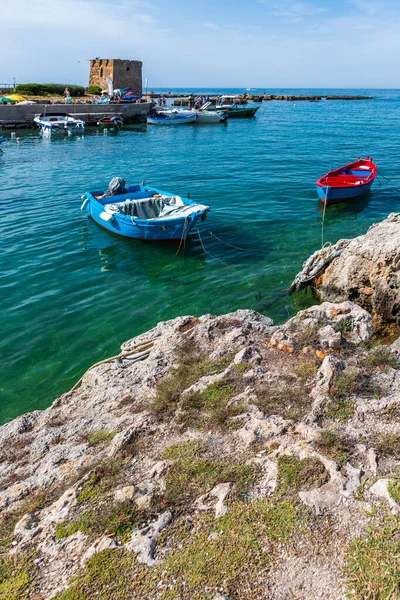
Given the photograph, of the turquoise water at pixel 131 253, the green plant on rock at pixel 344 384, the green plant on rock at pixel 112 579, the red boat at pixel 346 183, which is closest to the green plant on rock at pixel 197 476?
the green plant on rock at pixel 112 579

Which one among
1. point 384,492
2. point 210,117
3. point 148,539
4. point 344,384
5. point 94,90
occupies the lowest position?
point 148,539

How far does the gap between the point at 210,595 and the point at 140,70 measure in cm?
8523

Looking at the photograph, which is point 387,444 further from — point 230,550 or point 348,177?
point 348,177

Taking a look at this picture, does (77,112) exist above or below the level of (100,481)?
above

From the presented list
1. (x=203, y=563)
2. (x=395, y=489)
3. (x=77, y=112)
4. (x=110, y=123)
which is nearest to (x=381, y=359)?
(x=395, y=489)

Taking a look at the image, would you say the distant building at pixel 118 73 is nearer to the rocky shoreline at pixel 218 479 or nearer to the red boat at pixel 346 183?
the red boat at pixel 346 183

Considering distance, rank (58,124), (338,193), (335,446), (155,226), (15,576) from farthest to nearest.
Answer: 1. (58,124)
2. (338,193)
3. (155,226)
4. (335,446)
5. (15,576)

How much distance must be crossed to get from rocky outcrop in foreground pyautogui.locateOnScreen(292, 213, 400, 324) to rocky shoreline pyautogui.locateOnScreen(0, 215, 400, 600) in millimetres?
3245

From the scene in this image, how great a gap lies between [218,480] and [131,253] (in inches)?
478

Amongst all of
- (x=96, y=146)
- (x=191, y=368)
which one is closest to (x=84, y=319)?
(x=191, y=368)

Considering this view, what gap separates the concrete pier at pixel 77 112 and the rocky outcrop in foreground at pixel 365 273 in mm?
49398

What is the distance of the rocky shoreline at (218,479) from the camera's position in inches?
132

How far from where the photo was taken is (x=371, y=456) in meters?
4.27

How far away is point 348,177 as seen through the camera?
22531 millimetres
